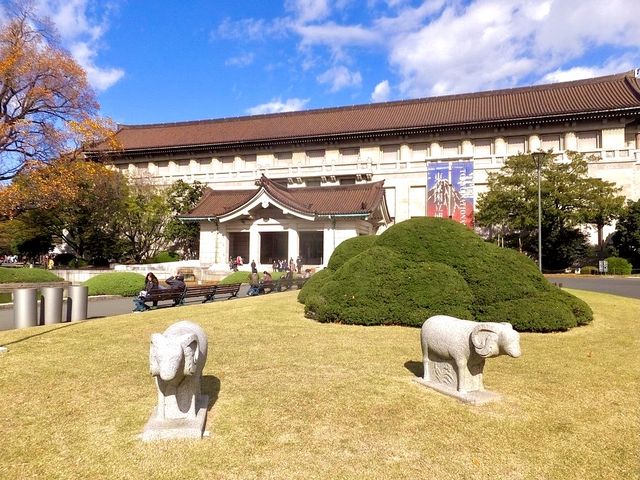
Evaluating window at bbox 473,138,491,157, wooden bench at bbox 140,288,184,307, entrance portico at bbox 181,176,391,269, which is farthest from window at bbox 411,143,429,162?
wooden bench at bbox 140,288,184,307

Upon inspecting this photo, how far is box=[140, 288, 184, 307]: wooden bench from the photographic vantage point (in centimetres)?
1411

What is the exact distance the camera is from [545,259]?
3431 centimetres

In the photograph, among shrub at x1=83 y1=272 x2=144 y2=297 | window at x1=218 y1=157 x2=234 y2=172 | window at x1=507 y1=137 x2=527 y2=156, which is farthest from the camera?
window at x1=218 y1=157 x2=234 y2=172

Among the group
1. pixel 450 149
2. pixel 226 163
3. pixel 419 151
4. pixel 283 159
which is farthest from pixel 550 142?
pixel 226 163

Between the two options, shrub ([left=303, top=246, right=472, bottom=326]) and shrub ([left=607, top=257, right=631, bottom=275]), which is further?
shrub ([left=607, top=257, right=631, bottom=275])

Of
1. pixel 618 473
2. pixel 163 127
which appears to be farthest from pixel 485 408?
pixel 163 127

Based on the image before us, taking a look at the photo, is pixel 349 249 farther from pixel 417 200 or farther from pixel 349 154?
pixel 349 154

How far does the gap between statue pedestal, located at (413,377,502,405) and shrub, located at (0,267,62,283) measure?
72.8 feet

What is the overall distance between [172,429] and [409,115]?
4538 cm

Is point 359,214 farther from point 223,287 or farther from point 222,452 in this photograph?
point 222,452

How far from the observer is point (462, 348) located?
5.73 m

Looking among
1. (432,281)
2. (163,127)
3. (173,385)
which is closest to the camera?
(173,385)

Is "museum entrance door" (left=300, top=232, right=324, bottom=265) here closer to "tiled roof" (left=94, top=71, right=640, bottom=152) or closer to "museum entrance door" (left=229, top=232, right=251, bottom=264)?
"museum entrance door" (left=229, top=232, right=251, bottom=264)

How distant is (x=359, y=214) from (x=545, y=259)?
1584 cm
